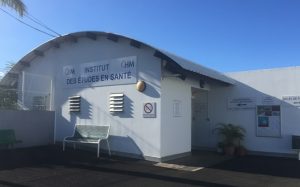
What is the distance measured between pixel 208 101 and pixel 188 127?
3221mm

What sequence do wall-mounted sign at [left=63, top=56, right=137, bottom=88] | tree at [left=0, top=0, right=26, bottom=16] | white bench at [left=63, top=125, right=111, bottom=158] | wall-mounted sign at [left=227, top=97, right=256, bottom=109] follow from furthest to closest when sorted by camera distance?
wall-mounted sign at [left=227, top=97, right=256, bottom=109], white bench at [left=63, top=125, right=111, bottom=158], wall-mounted sign at [left=63, top=56, right=137, bottom=88], tree at [left=0, top=0, right=26, bottom=16]

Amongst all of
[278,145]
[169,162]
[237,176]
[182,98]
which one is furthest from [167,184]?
[278,145]

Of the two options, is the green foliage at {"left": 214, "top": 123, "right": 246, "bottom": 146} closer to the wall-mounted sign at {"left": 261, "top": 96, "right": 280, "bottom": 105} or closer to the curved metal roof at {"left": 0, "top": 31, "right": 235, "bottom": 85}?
the wall-mounted sign at {"left": 261, "top": 96, "right": 280, "bottom": 105}

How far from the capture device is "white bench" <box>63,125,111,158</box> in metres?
12.6

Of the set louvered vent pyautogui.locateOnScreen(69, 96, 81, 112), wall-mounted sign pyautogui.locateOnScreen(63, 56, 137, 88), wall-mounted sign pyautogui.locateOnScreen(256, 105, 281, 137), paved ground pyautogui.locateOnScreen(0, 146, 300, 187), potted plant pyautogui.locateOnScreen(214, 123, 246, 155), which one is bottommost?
paved ground pyautogui.locateOnScreen(0, 146, 300, 187)

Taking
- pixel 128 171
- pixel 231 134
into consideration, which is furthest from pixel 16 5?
pixel 231 134

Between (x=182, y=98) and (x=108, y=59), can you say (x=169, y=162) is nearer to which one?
(x=182, y=98)

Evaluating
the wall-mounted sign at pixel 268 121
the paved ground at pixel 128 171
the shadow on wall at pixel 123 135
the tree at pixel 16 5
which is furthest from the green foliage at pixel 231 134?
the tree at pixel 16 5

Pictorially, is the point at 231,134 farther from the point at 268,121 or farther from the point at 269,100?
the point at 269,100

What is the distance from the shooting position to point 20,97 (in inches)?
651

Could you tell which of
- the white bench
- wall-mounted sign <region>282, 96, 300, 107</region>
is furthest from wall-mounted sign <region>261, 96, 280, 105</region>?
the white bench

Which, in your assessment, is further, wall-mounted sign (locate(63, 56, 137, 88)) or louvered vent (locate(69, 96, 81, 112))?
louvered vent (locate(69, 96, 81, 112))

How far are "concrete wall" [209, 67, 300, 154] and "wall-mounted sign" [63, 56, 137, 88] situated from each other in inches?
202

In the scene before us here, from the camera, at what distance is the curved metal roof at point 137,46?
11.4 metres
